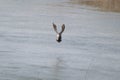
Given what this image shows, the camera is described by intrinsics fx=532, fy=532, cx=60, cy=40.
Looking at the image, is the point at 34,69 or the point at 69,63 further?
the point at 69,63

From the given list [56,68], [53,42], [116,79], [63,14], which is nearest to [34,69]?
[56,68]

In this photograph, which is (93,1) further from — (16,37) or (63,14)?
(16,37)

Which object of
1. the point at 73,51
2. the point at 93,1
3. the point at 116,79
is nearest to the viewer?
the point at 116,79

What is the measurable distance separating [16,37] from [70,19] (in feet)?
21.0

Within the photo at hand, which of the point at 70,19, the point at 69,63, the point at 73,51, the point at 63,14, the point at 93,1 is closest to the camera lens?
the point at 69,63

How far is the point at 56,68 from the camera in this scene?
12484 millimetres

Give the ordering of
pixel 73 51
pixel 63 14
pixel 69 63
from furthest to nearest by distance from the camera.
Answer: pixel 63 14
pixel 73 51
pixel 69 63

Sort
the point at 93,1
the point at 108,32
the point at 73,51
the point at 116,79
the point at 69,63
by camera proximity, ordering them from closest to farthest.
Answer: the point at 116,79 → the point at 69,63 → the point at 73,51 → the point at 108,32 → the point at 93,1

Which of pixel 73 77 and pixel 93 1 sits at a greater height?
pixel 93 1

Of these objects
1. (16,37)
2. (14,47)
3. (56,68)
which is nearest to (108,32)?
(16,37)

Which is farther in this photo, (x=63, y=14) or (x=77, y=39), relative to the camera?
(x=63, y=14)

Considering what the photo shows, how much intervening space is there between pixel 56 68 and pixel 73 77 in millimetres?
985

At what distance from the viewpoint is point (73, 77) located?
456 inches

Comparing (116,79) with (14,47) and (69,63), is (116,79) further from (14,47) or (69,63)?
(14,47)
